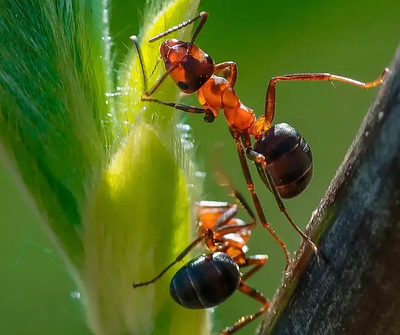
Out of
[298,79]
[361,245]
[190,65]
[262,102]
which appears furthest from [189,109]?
[262,102]

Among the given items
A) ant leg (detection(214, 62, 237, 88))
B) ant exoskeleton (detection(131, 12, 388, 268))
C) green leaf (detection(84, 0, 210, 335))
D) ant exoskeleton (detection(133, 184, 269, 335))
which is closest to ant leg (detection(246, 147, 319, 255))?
ant exoskeleton (detection(131, 12, 388, 268))

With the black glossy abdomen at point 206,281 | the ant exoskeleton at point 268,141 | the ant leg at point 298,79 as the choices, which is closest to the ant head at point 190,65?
the ant exoskeleton at point 268,141

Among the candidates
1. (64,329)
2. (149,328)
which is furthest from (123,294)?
(64,329)

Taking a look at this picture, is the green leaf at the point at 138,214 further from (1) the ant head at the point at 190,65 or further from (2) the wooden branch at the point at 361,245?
(1) the ant head at the point at 190,65

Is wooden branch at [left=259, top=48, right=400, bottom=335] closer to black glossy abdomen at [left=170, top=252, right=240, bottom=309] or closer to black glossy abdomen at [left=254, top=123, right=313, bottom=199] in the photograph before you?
black glossy abdomen at [left=170, top=252, right=240, bottom=309]

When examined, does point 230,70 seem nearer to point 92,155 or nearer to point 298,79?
point 298,79
